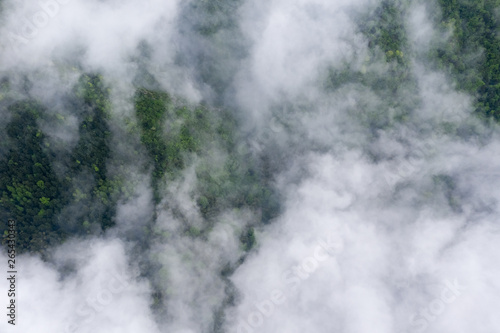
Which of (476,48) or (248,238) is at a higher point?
(476,48)

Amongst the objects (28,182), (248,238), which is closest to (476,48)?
(248,238)

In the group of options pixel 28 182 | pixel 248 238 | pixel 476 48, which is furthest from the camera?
pixel 248 238

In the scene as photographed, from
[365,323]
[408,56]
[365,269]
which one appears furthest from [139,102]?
[365,323]

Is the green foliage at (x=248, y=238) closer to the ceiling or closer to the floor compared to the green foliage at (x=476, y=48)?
closer to the floor

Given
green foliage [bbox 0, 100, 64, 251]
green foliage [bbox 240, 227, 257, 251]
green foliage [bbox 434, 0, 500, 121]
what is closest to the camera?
green foliage [bbox 0, 100, 64, 251]

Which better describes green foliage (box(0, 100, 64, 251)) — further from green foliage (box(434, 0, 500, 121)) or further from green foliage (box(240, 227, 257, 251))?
green foliage (box(434, 0, 500, 121))

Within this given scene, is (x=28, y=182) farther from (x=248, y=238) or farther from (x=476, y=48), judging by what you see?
(x=476, y=48)

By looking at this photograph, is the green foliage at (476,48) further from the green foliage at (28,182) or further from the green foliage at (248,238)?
the green foliage at (28,182)

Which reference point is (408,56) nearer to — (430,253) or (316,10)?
(316,10)

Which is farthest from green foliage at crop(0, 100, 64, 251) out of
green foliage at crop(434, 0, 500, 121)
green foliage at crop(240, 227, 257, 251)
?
green foliage at crop(434, 0, 500, 121)

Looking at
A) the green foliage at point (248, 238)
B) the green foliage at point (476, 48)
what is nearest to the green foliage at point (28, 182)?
the green foliage at point (248, 238)

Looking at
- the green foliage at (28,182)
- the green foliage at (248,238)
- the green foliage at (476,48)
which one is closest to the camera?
the green foliage at (28,182)
